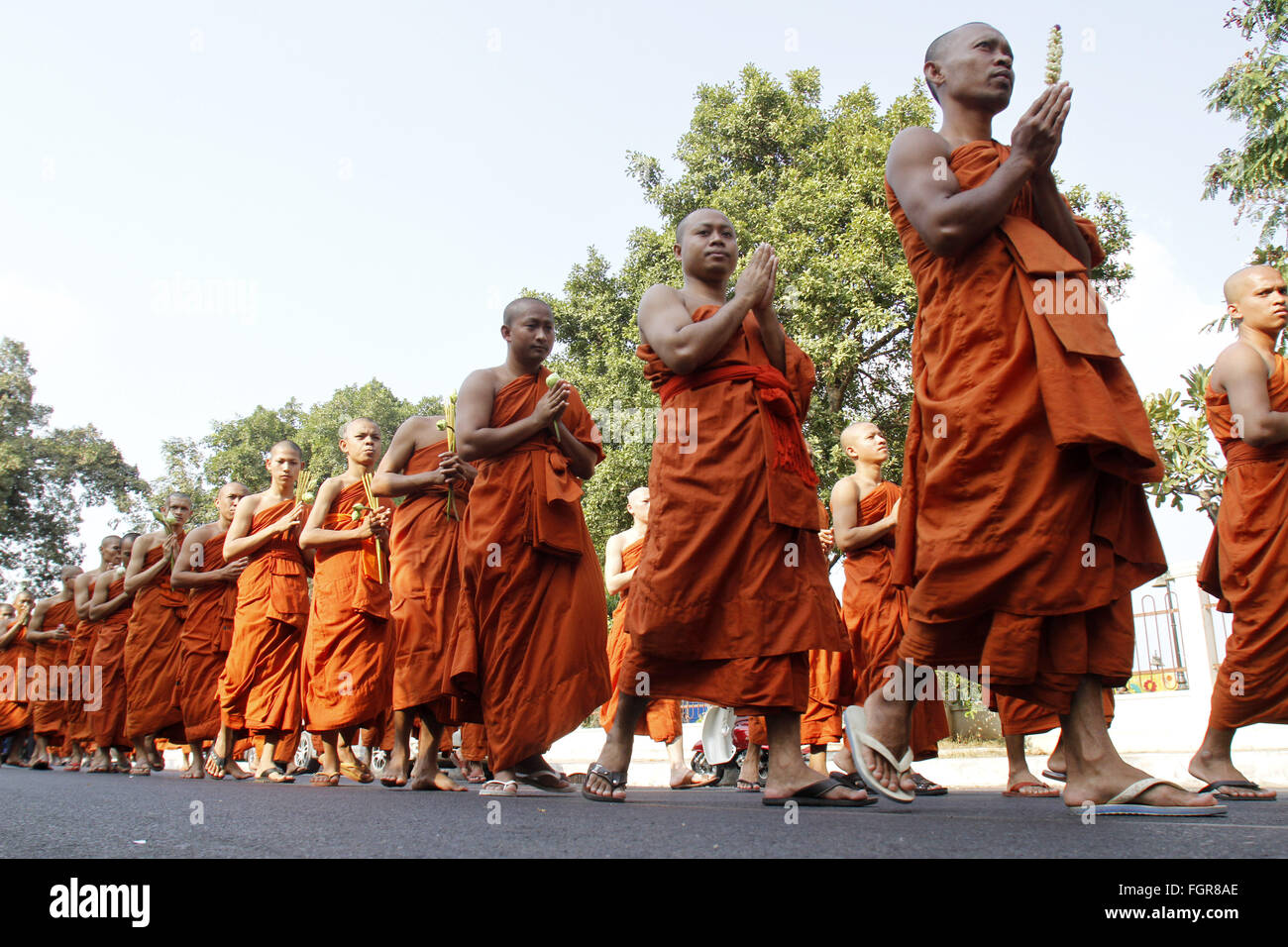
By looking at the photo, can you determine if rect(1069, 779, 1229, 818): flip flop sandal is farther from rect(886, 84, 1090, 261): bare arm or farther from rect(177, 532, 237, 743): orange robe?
rect(177, 532, 237, 743): orange robe

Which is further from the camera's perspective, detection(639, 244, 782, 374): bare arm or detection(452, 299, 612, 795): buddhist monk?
detection(452, 299, 612, 795): buddhist monk

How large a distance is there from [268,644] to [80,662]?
6291 mm

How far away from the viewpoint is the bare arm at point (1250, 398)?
443 centimetres

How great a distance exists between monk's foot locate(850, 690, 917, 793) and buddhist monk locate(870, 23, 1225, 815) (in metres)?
0.30

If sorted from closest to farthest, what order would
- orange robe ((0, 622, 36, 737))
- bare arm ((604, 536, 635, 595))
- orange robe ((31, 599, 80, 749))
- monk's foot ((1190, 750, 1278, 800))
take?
monk's foot ((1190, 750, 1278, 800)) → bare arm ((604, 536, 635, 595)) → orange robe ((31, 599, 80, 749)) → orange robe ((0, 622, 36, 737))

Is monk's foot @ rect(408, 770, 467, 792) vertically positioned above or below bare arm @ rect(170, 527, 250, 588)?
below

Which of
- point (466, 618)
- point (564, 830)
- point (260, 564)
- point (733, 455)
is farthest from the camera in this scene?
point (260, 564)

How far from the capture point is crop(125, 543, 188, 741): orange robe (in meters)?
9.24

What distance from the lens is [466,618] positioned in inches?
197

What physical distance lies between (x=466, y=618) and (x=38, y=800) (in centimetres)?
197

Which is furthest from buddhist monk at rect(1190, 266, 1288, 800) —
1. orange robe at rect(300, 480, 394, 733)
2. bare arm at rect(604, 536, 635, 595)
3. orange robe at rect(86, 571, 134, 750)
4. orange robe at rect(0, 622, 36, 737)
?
orange robe at rect(0, 622, 36, 737)

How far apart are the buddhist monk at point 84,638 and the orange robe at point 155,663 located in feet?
6.00
